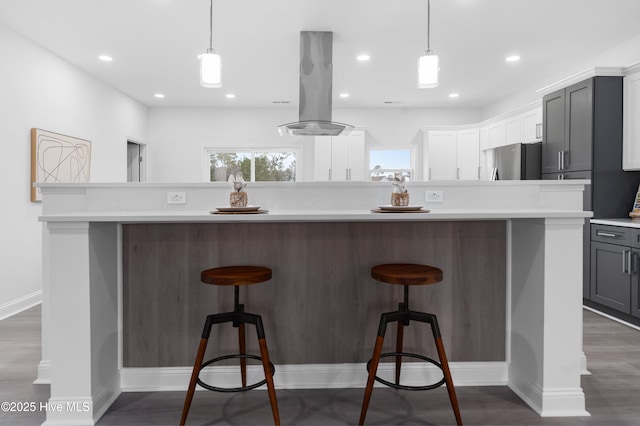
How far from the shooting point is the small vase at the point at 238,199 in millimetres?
2156

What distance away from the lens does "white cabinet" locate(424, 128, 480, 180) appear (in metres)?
7.00

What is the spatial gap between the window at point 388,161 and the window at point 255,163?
1.47 m

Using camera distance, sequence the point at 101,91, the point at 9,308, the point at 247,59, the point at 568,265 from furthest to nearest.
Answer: the point at 101,91 < the point at 247,59 < the point at 9,308 < the point at 568,265

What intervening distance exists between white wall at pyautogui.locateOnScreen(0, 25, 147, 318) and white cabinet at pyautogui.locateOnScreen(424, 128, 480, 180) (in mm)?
5305

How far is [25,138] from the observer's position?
4.16m

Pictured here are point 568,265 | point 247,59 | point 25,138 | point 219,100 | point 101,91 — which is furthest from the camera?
point 219,100

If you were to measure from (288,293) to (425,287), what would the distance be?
79 centimetres

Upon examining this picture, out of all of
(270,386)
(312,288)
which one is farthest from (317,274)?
(270,386)

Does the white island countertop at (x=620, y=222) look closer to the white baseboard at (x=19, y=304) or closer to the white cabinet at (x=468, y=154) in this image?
the white cabinet at (x=468, y=154)

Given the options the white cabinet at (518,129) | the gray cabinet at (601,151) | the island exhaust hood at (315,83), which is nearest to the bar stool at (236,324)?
the island exhaust hood at (315,83)

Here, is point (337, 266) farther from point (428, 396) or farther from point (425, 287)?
point (428, 396)

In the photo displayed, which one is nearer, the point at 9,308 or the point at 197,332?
the point at 197,332

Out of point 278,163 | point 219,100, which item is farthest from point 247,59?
point 278,163

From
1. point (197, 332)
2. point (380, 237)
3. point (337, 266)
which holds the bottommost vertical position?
point (197, 332)
